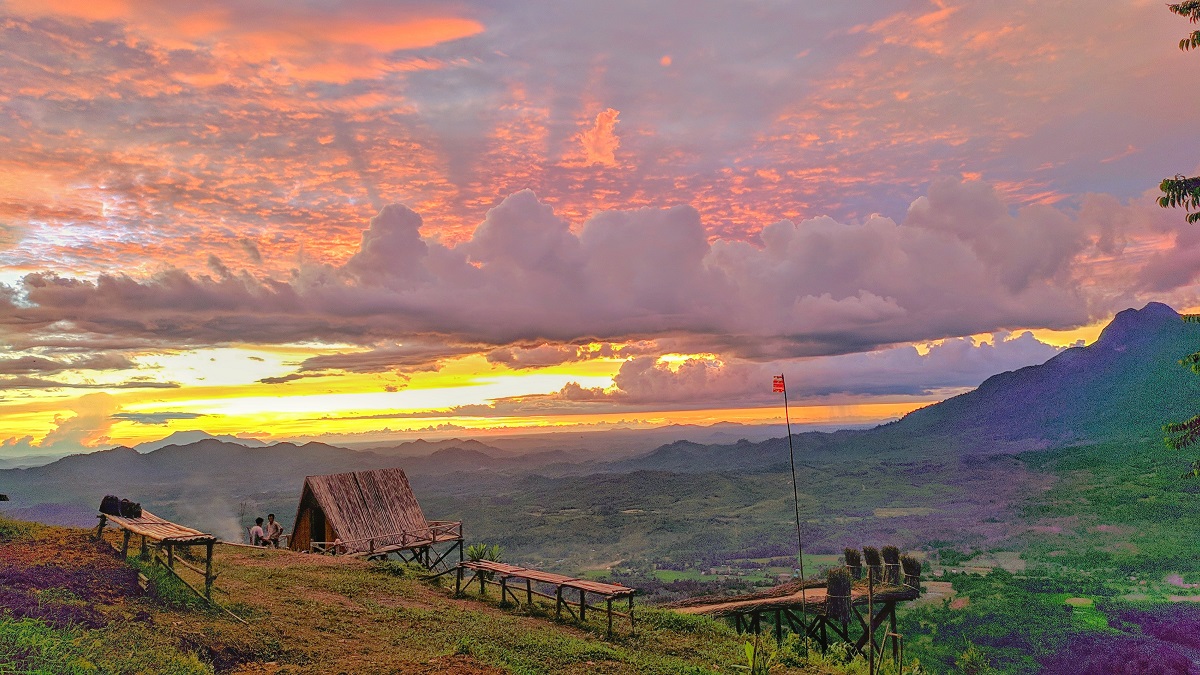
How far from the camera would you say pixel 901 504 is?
147 meters

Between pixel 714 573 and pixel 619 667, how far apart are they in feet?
295

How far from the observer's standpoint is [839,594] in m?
23.8

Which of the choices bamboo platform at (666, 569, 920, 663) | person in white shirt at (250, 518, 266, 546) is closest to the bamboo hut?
person in white shirt at (250, 518, 266, 546)

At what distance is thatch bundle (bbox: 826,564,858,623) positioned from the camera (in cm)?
2367

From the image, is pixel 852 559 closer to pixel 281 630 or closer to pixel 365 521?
pixel 365 521

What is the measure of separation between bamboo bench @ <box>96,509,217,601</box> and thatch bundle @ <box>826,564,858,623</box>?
1944 cm

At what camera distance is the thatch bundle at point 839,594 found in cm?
2367

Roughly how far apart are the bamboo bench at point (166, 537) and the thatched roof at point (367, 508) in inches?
483

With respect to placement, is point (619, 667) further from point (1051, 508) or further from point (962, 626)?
point (1051, 508)

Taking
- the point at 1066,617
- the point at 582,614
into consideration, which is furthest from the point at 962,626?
the point at 582,614

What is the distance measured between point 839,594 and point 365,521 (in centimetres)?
1974

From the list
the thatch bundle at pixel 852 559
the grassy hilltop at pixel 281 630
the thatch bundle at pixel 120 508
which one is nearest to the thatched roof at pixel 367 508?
the grassy hilltop at pixel 281 630

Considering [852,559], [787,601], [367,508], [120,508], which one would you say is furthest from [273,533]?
[852,559]

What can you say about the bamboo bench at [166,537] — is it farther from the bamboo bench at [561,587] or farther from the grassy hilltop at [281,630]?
the bamboo bench at [561,587]
